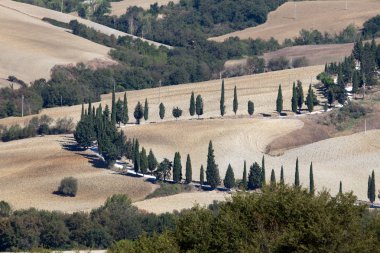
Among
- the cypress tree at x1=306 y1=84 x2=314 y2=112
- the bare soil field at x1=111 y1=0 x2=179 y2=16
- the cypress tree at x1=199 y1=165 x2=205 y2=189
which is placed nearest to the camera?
the cypress tree at x1=199 y1=165 x2=205 y2=189

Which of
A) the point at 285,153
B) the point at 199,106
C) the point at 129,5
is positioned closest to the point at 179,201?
the point at 285,153

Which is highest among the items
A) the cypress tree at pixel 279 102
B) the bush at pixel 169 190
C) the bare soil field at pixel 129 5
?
the bare soil field at pixel 129 5

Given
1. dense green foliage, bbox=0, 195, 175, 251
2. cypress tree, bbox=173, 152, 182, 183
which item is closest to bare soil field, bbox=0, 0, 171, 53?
cypress tree, bbox=173, 152, 182, 183

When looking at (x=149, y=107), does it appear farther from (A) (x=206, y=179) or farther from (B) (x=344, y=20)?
(B) (x=344, y=20)

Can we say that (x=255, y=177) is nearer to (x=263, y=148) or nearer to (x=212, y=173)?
(x=212, y=173)

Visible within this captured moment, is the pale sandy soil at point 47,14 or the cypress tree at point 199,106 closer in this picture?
the cypress tree at point 199,106

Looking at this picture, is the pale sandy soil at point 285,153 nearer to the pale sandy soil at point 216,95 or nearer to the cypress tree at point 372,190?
the cypress tree at point 372,190

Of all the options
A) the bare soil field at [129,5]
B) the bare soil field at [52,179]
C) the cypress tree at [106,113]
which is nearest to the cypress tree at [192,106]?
the cypress tree at [106,113]

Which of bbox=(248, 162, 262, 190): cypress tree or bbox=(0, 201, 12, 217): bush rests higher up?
bbox=(248, 162, 262, 190): cypress tree

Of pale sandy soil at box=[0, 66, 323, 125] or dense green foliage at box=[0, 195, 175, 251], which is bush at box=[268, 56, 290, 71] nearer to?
pale sandy soil at box=[0, 66, 323, 125]
